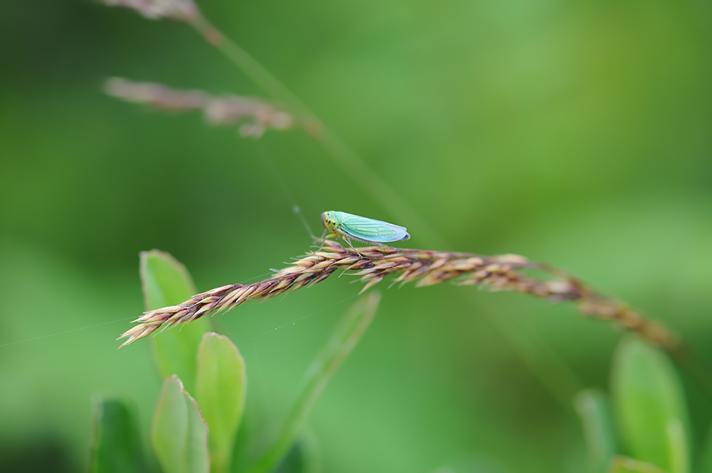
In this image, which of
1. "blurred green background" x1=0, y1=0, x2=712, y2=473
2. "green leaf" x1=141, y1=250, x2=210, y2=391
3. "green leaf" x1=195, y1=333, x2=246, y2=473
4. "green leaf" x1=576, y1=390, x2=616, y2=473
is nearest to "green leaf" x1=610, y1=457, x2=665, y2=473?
"green leaf" x1=576, y1=390, x2=616, y2=473

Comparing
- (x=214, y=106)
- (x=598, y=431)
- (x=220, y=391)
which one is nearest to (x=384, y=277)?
(x=220, y=391)

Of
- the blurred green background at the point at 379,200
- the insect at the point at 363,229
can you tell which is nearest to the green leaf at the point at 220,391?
the insect at the point at 363,229

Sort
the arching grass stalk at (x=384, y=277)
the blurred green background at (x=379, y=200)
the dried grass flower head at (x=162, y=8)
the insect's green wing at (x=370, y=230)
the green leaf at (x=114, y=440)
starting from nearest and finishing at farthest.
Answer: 1. the arching grass stalk at (x=384, y=277)
2. the green leaf at (x=114, y=440)
3. the insect's green wing at (x=370, y=230)
4. the dried grass flower head at (x=162, y=8)
5. the blurred green background at (x=379, y=200)

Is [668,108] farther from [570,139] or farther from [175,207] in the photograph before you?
[175,207]

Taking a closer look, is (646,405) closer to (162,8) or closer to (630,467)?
(630,467)

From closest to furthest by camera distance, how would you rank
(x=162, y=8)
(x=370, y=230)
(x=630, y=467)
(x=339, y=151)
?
(x=630, y=467)
(x=370, y=230)
(x=162, y=8)
(x=339, y=151)

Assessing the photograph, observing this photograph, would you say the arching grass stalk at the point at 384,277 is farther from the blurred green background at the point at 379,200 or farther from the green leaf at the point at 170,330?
the blurred green background at the point at 379,200
